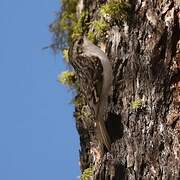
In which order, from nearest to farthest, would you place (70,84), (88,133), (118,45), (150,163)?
1. (150,163)
2. (118,45)
3. (88,133)
4. (70,84)

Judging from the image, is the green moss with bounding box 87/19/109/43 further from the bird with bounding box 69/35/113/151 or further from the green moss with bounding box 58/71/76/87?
the green moss with bounding box 58/71/76/87

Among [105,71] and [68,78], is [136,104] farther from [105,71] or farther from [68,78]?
[68,78]

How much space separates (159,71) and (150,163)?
0.25 metres

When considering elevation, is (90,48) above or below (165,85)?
above

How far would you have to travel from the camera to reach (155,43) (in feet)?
5.13

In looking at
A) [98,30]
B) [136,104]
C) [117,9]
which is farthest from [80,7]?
[136,104]

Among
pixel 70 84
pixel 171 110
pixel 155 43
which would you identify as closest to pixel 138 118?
pixel 171 110

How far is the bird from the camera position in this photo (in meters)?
1.67

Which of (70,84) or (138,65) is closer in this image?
(138,65)

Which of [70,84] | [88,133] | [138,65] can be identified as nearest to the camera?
[138,65]

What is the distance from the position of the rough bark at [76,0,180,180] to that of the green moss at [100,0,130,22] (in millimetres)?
25

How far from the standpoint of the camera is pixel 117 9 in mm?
1725

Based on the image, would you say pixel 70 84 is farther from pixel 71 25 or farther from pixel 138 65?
pixel 138 65

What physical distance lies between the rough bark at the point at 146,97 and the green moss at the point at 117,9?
0.03 m
